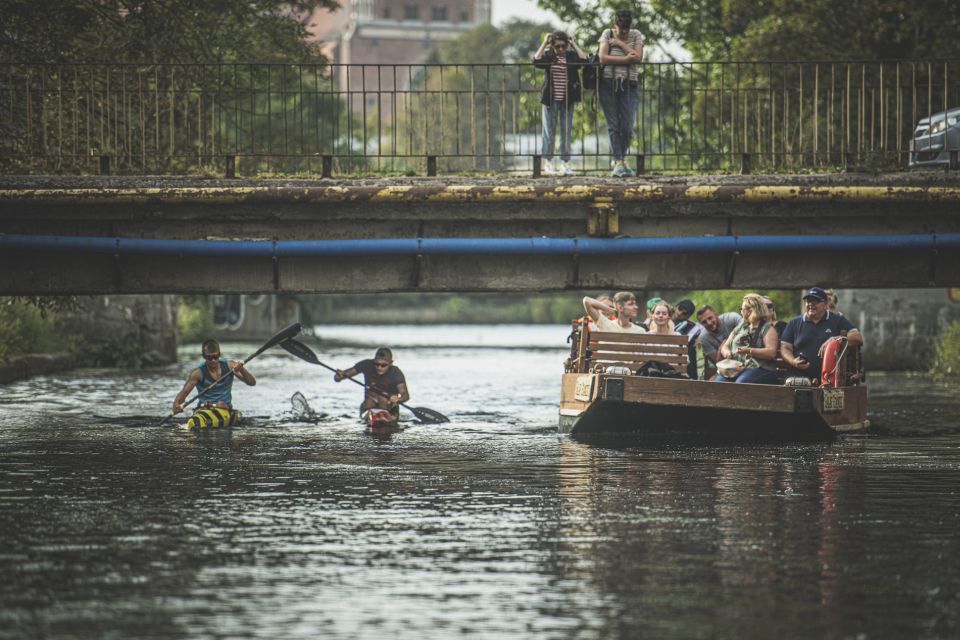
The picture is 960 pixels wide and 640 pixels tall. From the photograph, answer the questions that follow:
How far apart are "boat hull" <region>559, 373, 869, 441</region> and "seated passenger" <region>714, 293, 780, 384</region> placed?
0.57 meters

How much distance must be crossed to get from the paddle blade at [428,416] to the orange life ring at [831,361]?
5398 millimetres

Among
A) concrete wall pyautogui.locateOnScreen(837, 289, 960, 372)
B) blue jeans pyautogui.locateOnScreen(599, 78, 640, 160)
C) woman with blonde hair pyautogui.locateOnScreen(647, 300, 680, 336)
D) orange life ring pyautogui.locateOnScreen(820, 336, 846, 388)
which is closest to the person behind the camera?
orange life ring pyautogui.locateOnScreen(820, 336, 846, 388)

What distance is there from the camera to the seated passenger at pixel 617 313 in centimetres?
1856

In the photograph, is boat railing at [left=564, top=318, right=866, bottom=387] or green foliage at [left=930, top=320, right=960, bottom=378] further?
green foliage at [left=930, top=320, right=960, bottom=378]

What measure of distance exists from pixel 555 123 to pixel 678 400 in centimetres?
425

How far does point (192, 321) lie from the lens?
51.5 meters

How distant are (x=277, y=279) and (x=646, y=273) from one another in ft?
13.4

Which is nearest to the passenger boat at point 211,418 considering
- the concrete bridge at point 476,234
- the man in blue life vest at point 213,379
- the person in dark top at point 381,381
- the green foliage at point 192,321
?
the man in blue life vest at point 213,379

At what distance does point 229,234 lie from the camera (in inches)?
704

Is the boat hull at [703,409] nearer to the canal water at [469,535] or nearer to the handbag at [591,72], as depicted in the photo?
the canal water at [469,535]

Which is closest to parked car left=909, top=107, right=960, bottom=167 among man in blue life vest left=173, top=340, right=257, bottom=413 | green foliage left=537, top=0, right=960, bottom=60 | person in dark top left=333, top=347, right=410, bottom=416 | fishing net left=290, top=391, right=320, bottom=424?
person in dark top left=333, top=347, right=410, bottom=416

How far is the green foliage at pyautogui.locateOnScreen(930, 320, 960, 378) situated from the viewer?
3148 cm

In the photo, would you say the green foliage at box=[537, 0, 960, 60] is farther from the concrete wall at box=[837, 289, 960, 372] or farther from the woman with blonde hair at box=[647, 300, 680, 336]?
the woman with blonde hair at box=[647, 300, 680, 336]

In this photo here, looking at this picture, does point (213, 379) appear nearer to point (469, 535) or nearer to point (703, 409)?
point (703, 409)
